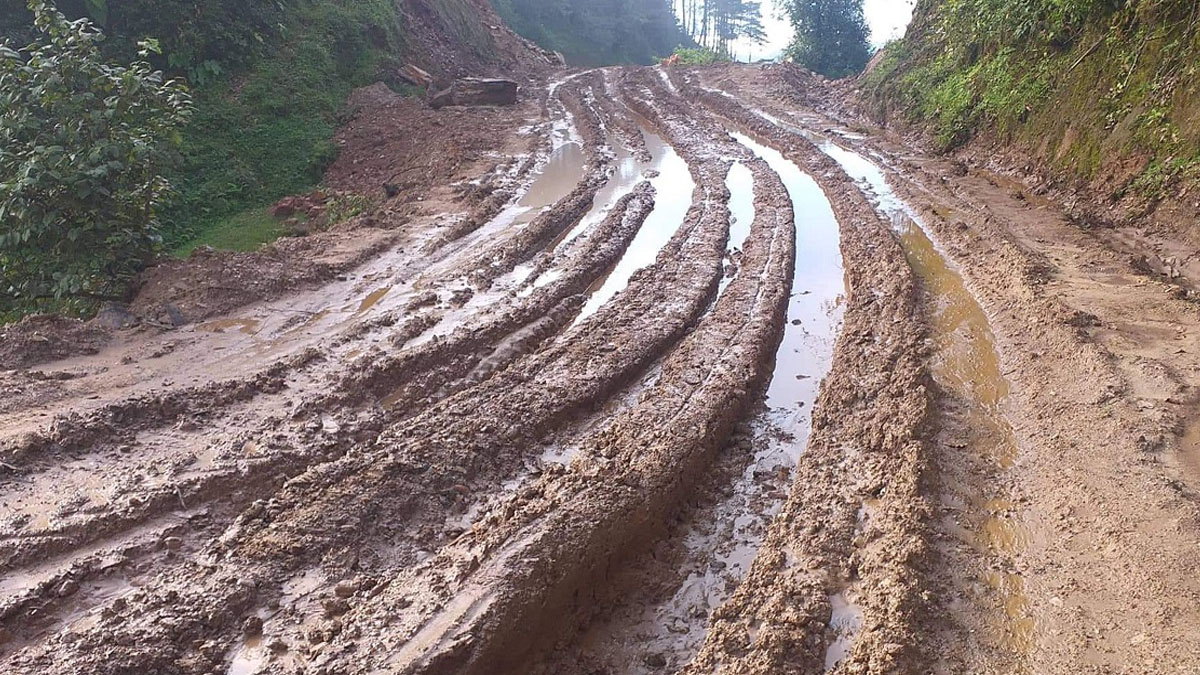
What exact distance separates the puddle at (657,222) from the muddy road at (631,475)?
20cm

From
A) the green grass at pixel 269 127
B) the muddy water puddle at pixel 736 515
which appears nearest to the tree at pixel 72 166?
the green grass at pixel 269 127

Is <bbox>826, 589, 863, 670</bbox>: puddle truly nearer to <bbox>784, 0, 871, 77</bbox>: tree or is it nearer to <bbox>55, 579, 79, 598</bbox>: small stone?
<bbox>55, 579, 79, 598</bbox>: small stone

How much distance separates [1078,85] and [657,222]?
671cm

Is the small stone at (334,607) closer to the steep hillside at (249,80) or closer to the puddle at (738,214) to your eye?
the puddle at (738,214)

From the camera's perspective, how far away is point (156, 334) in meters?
6.68

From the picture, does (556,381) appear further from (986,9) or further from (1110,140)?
(986,9)

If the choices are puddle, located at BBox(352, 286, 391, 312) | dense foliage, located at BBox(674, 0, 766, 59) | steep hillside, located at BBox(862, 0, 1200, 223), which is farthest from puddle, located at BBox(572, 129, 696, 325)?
dense foliage, located at BBox(674, 0, 766, 59)

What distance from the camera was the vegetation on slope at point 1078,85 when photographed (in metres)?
8.57

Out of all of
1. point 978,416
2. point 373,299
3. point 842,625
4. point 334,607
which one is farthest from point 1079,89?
point 334,607

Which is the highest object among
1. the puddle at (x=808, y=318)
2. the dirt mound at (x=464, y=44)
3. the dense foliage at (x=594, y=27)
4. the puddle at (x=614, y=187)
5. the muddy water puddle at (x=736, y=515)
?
the dense foliage at (x=594, y=27)

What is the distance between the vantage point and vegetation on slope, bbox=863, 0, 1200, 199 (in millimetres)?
8570

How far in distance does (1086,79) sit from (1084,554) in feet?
31.6

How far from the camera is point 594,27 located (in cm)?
4619

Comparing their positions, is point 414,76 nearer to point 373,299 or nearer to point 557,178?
point 557,178
